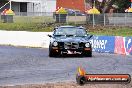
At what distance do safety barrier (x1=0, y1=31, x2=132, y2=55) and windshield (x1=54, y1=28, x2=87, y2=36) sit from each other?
309 centimetres

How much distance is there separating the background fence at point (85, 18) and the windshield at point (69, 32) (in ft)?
87.0

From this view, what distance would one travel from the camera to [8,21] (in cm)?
6166

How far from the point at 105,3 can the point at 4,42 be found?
80.7ft

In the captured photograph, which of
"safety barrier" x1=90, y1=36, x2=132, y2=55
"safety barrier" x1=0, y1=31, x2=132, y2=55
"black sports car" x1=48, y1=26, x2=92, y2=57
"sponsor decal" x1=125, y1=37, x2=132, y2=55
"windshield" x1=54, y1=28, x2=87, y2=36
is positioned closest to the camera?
"black sports car" x1=48, y1=26, x2=92, y2=57

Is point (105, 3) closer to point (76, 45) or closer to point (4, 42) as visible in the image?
point (4, 42)

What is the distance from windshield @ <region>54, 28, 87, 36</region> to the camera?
1044 inches

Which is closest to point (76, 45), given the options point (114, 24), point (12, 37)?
point (12, 37)

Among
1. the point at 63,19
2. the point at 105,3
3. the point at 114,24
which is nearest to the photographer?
the point at 114,24

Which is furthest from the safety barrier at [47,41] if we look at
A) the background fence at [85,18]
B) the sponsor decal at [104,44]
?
the background fence at [85,18]

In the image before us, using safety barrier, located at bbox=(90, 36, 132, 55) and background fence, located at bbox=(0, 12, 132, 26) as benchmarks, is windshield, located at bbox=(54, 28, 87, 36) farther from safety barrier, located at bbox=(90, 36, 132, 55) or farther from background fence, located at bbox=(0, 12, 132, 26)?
background fence, located at bbox=(0, 12, 132, 26)

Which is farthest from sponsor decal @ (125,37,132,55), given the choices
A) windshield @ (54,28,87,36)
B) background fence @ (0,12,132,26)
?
background fence @ (0,12,132,26)

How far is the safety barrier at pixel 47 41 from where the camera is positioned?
29802 millimetres

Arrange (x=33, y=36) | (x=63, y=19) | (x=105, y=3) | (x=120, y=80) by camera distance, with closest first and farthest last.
A: (x=120, y=80) → (x=33, y=36) → (x=63, y=19) → (x=105, y=3)

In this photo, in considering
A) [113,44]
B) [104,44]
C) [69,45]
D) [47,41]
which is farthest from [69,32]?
[47,41]
